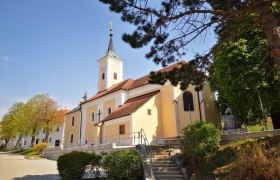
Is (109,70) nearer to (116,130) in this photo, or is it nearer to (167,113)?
(116,130)

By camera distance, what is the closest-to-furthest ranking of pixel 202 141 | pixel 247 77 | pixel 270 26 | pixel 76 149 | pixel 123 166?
pixel 270 26 → pixel 123 166 → pixel 202 141 → pixel 247 77 → pixel 76 149

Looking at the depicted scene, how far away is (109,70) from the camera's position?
40.9 meters

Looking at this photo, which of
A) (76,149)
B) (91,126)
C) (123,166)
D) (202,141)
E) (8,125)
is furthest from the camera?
(8,125)

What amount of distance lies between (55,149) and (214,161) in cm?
2112

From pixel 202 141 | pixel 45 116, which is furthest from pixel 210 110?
pixel 45 116

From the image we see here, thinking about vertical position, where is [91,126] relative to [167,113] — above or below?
below

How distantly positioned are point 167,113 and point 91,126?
45.1ft

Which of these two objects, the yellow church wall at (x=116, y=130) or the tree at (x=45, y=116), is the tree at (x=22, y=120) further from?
the yellow church wall at (x=116, y=130)

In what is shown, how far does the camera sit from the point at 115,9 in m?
9.59

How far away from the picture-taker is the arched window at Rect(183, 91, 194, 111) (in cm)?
2602

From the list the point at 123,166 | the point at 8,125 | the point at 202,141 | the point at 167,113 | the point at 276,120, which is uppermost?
the point at 8,125

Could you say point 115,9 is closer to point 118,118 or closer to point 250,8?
point 250,8

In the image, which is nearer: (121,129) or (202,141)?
(202,141)

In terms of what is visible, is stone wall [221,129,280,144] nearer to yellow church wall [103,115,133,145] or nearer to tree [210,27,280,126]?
tree [210,27,280,126]
